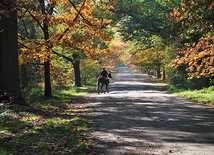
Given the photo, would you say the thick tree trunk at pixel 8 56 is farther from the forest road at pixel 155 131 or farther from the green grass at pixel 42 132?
the forest road at pixel 155 131

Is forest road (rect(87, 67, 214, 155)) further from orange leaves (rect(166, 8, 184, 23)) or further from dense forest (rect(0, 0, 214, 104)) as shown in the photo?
orange leaves (rect(166, 8, 184, 23))

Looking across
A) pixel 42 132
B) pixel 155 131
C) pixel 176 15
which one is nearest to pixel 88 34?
pixel 176 15

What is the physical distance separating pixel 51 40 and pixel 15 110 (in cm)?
635

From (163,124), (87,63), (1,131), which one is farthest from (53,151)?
(87,63)

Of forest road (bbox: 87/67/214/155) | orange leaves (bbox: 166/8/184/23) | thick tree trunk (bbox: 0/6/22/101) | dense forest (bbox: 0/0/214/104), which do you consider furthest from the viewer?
thick tree trunk (bbox: 0/6/22/101)

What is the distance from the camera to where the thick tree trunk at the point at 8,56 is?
48.1ft

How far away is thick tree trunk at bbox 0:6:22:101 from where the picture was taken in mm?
14648

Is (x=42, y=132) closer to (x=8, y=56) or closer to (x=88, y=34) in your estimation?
(x=8, y=56)

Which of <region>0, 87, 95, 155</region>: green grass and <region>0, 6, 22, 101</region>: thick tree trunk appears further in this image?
<region>0, 6, 22, 101</region>: thick tree trunk

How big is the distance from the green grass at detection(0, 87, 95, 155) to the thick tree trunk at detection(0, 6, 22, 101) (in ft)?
3.98

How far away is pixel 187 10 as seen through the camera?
41.9 feet

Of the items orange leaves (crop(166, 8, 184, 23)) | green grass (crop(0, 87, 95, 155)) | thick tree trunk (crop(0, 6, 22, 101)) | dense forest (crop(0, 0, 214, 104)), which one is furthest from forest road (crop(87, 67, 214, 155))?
orange leaves (crop(166, 8, 184, 23))

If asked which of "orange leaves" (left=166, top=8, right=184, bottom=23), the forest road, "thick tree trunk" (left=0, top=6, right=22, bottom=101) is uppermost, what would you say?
"orange leaves" (left=166, top=8, right=184, bottom=23)

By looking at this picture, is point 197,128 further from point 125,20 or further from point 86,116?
point 125,20
